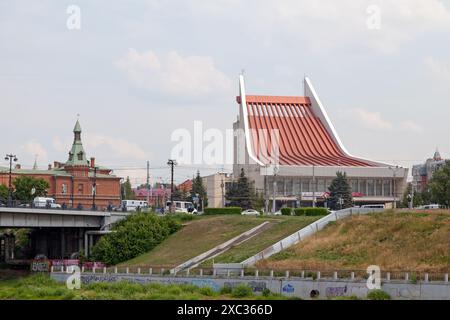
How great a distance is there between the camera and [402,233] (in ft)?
192

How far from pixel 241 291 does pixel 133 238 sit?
28.5 metres

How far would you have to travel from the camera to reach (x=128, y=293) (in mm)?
49125

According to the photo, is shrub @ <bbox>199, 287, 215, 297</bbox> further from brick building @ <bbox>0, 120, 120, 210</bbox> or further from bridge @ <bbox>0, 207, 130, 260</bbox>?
brick building @ <bbox>0, 120, 120, 210</bbox>

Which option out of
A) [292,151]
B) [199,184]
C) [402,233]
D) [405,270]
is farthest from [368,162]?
[405,270]

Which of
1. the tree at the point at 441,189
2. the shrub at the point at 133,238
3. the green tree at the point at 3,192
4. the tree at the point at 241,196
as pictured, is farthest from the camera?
the green tree at the point at 3,192

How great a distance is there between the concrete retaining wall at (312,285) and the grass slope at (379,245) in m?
4.03

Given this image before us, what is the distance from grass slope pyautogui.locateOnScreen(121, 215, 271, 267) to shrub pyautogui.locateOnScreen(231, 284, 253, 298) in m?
15.2

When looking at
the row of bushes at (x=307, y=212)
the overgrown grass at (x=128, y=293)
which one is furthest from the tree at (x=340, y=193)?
the overgrown grass at (x=128, y=293)

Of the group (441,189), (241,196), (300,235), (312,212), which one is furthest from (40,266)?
(441,189)

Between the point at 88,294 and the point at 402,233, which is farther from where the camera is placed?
the point at 402,233

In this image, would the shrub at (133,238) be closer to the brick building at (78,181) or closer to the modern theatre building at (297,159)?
the modern theatre building at (297,159)

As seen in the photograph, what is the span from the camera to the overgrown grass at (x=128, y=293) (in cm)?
4691

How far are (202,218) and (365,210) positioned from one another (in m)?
20.5
